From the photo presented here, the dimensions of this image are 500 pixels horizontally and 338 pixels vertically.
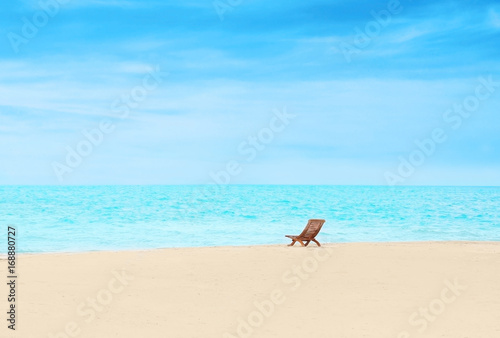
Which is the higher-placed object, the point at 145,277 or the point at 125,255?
the point at 125,255

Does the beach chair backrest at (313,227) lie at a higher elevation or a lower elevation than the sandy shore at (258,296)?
higher

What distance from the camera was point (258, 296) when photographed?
36.5 ft

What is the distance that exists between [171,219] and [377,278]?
32276 mm

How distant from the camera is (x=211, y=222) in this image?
42125 mm

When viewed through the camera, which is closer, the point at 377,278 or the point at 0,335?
the point at 0,335

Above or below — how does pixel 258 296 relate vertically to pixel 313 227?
below

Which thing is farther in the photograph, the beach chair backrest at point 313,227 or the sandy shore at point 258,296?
the beach chair backrest at point 313,227

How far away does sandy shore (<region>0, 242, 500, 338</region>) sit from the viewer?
347 inches

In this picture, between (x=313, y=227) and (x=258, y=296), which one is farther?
(x=313, y=227)

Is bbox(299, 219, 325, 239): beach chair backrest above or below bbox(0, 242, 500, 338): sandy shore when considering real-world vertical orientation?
above

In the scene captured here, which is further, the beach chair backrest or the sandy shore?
the beach chair backrest

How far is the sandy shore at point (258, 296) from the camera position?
8.81 meters

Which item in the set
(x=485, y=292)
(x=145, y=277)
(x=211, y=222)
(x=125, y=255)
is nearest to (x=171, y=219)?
(x=211, y=222)

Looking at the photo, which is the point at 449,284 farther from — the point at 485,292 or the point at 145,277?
the point at 145,277
